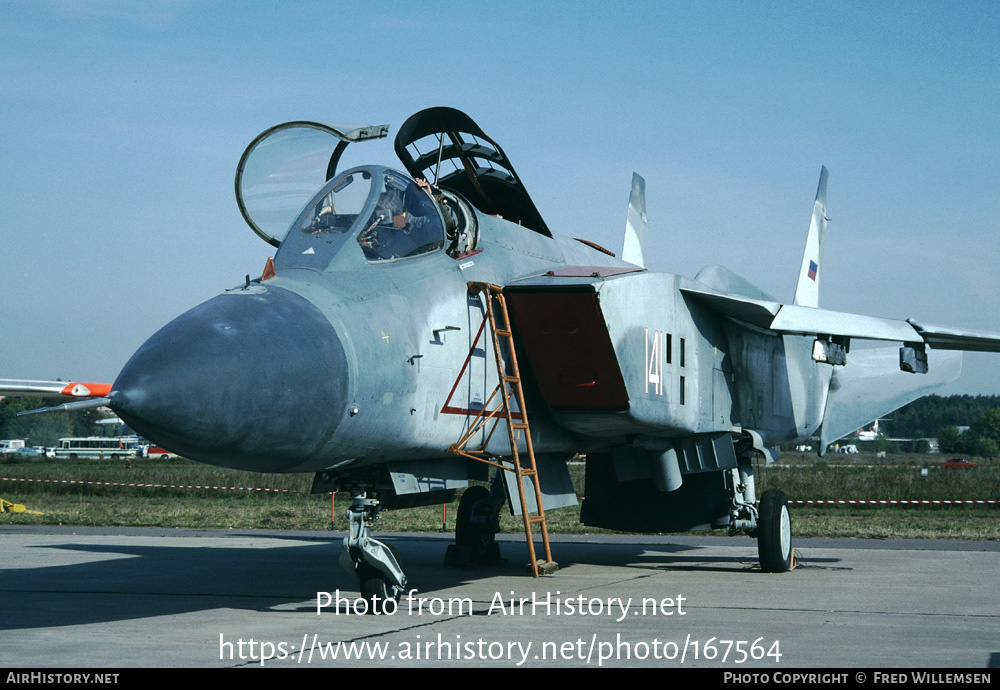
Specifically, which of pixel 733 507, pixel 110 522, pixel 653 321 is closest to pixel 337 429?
pixel 653 321

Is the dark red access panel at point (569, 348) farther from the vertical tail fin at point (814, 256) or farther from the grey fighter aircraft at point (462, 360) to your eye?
the vertical tail fin at point (814, 256)

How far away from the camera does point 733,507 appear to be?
466 inches

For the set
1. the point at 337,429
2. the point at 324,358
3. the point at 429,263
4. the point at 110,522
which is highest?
the point at 429,263

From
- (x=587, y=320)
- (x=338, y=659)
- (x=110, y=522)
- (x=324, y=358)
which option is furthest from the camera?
(x=110, y=522)

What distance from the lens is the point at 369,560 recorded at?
24.5 ft

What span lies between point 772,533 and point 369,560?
5827mm

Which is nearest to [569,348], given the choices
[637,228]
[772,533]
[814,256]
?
[772,533]

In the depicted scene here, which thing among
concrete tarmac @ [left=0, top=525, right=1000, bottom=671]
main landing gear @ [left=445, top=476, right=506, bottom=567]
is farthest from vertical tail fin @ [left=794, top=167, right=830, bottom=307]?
main landing gear @ [left=445, top=476, right=506, bottom=567]

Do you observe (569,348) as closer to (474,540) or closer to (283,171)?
(283,171)

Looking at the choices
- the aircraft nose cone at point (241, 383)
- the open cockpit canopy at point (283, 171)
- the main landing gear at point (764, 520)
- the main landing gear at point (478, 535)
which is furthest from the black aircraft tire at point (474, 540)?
the aircraft nose cone at point (241, 383)

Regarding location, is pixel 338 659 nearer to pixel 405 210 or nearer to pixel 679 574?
pixel 405 210

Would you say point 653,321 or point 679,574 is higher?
point 653,321

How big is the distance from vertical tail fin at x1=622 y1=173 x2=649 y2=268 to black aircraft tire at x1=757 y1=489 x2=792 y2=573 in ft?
15.8
